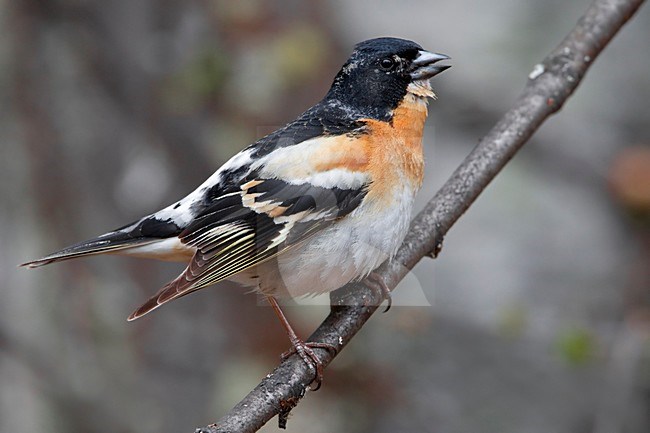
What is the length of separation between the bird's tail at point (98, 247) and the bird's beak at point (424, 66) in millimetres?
1337

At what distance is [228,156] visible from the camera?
19.6 ft

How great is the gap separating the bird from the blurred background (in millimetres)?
2324

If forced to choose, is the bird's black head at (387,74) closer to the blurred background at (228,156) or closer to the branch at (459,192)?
the branch at (459,192)

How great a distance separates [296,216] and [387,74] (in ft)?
2.69

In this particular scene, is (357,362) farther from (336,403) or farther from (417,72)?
(417,72)

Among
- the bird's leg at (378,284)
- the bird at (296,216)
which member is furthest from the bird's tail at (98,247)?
the bird's leg at (378,284)

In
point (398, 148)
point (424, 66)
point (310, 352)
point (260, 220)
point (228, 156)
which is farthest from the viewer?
point (228, 156)

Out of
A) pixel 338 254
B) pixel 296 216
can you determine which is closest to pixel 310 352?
pixel 338 254

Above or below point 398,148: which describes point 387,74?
above

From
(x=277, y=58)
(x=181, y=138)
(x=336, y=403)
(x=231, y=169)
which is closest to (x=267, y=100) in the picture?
(x=277, y=58)

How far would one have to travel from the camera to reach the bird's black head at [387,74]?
3.62m

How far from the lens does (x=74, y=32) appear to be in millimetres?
6242

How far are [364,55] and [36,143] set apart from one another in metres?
3.47

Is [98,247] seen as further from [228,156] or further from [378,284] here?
[228,156]
